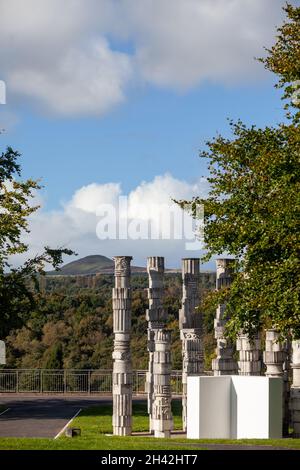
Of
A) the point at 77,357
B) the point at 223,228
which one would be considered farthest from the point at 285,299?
the point at 77,357

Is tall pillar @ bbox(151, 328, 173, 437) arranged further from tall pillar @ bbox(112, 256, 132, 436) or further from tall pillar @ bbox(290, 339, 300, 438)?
tall pillar @ bbox(290, 339, 300, 438)

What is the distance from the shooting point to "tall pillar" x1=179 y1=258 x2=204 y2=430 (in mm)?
37656

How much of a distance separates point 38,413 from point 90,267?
8057 cm

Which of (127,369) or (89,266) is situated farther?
(89,266)

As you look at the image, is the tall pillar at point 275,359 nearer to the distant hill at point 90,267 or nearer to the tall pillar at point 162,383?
the tall pillar at point 162,383

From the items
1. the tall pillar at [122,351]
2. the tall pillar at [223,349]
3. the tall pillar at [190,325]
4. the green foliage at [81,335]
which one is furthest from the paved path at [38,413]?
the green foliage at [81,335]

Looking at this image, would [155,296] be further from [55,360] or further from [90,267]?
[90,267]

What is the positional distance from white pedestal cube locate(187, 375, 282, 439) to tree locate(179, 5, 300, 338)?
1786 millimetres

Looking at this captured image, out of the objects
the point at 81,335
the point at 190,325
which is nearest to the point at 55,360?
the point at 81,335

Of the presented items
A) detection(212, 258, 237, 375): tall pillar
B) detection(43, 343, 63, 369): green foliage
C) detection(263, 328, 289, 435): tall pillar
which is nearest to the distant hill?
detection(43, 343, 63, 369): green foliage

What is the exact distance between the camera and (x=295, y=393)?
3216 cm

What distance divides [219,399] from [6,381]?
97.0 ft

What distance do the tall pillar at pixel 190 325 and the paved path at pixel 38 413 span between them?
5.59 metres
